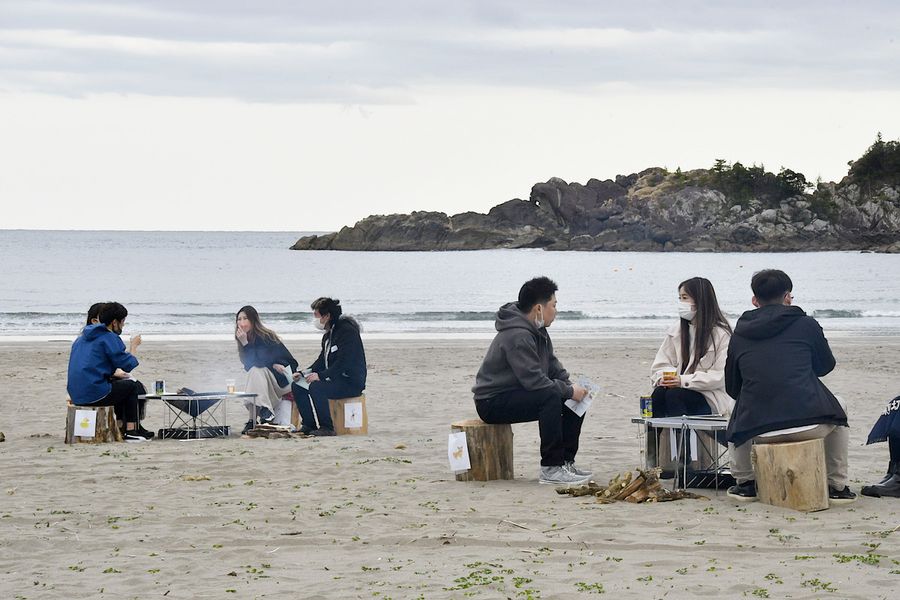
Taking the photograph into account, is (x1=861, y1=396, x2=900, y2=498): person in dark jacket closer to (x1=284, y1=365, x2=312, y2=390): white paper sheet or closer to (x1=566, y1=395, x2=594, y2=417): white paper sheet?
(x1=566, y1=395, x2=594, y2=417): white paper sheet

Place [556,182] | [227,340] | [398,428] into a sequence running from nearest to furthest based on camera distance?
[398,428] < [227,340] < [556,182]

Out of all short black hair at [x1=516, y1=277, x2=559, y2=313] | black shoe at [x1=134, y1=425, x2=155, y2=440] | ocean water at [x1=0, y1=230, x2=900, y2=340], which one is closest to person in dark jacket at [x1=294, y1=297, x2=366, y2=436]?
black shoe at [x1=134, y1=425, x2=155, y2=440]

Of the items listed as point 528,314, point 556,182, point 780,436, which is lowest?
point 780,436

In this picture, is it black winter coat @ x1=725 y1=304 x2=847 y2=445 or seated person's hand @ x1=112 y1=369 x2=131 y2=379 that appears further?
seated person's hand @ x1=112 y1=369 x2=131 y2=379

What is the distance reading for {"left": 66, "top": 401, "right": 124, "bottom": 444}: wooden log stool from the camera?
9.38 meters

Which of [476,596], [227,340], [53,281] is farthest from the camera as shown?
[53,281]

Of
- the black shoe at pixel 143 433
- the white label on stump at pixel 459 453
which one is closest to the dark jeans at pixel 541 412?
the white label on stump at pixel 459 453

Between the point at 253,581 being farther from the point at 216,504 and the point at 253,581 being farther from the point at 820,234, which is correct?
the point at 820,234

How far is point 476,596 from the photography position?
4.91 meters

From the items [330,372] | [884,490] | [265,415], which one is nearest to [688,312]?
[884,490]

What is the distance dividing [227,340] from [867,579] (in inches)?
807

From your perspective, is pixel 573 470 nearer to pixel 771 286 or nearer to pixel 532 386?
pixel 532 386

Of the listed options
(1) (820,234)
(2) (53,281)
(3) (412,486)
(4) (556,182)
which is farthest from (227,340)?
(4) (556,182)

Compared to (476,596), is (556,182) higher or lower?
higher
